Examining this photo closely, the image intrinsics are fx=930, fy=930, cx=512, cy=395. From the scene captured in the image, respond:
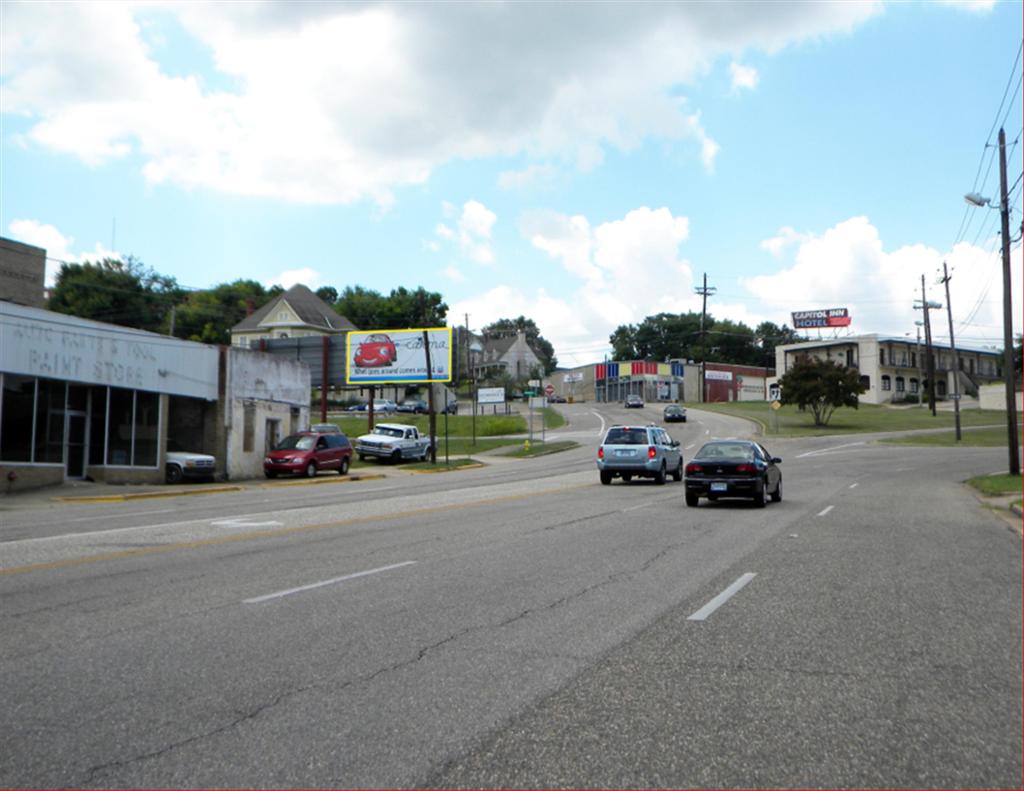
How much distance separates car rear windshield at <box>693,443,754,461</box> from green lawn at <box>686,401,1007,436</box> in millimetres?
44761

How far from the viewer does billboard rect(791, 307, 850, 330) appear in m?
110

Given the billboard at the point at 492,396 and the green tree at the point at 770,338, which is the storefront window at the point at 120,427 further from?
the green tree at the point at 770,338

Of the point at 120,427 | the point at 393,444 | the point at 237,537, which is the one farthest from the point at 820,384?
the point at 237,537

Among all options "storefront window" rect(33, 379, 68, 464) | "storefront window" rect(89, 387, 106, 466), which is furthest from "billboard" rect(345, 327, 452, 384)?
"storefront window" rect(33, 379, 68, 464)

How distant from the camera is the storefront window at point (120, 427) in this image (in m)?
30.2

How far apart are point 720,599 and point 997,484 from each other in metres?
20.9

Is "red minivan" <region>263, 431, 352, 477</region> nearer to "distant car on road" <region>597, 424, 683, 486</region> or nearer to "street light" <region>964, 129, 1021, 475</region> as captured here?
"distant car on road" <region>597, 424, 683, 486</region>

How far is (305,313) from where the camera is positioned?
85.2m

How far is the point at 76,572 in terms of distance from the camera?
35.0 feet

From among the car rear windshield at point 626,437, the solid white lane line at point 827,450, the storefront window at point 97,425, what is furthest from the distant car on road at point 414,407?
the car rear windshield at point 626,437

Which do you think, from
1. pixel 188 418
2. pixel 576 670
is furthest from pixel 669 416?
pixel 576 670

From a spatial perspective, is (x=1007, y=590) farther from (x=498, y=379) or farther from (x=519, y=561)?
(x=498, y=379)

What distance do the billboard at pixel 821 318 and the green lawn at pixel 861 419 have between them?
18.6m

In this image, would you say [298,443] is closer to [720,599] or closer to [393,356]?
[393,356]
